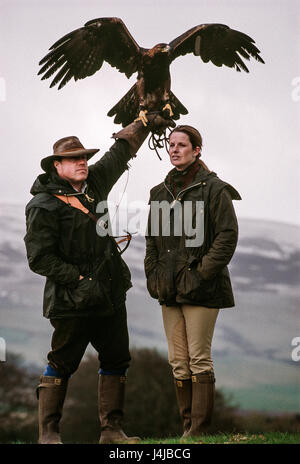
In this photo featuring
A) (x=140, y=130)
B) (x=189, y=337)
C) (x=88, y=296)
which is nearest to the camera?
(x=88, y=296)

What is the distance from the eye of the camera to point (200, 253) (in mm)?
3938

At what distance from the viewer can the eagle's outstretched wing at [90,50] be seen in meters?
4.83

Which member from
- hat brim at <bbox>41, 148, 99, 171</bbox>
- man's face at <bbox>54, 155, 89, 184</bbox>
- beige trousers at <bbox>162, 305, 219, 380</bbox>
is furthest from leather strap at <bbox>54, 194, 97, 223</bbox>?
beige trousers at <bbox>162, 305, 219, 380</bbox>

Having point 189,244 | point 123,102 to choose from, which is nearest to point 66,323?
point 189,244

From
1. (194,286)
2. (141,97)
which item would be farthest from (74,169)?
(141,97)

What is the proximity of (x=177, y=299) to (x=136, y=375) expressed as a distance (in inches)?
428

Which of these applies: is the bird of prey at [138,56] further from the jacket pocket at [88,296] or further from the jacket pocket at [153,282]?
the jacket pocket at [88,296]

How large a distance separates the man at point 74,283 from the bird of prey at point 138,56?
3.21 feet

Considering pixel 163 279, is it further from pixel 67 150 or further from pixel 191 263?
pixel 67 150

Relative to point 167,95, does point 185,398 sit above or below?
below

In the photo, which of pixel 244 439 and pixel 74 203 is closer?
pixel 74 203

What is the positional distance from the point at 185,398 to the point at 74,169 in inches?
62.1
